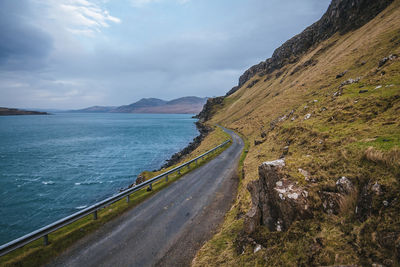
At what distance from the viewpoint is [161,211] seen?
38.4ft

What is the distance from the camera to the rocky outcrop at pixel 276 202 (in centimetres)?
556

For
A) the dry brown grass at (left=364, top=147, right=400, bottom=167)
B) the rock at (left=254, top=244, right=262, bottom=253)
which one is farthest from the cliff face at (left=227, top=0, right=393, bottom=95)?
the rock at (left=254, top=244, right=262, bottom=253)

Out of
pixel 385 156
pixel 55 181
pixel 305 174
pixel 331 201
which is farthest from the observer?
pixel 55 181

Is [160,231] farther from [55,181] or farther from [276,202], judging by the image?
[55,181]

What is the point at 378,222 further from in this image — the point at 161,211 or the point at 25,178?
the point at 25,178

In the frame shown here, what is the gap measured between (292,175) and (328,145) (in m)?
5.23

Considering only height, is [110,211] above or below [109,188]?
above

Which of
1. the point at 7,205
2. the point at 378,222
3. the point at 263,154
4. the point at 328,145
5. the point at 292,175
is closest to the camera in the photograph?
the point at 378,222

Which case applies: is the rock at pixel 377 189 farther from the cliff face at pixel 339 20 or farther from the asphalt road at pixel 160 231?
the cliff face at pixel 339 20

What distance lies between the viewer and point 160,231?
955 centimetres

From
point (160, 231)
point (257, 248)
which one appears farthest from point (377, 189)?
point (160, 231)

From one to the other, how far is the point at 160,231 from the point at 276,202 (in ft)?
22.1

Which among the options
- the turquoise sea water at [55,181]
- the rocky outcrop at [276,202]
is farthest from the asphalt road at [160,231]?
the turquoise sea water at [55,181]

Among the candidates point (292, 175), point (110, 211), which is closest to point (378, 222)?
point (292, 175)
